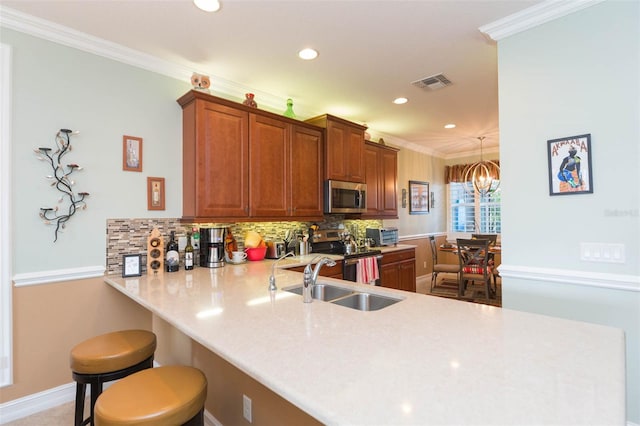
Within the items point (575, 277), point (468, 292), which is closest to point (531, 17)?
point (575, 277)

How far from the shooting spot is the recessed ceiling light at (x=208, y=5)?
2.00m

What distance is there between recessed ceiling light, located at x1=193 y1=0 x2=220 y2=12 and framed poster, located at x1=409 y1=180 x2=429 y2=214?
4.72 meters

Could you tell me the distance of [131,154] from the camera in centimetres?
263

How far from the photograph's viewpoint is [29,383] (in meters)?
2.18

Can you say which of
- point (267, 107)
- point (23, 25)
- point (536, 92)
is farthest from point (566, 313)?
point (23, 25)

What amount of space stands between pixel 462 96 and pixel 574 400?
11.7 feet

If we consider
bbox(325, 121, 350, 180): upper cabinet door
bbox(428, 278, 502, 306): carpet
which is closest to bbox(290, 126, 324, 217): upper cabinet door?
bbox(325, 121, 350, 180): upper cabinet door

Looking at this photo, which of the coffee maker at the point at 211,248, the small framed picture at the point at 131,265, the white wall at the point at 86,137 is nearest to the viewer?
the white wall at the point at 86,137

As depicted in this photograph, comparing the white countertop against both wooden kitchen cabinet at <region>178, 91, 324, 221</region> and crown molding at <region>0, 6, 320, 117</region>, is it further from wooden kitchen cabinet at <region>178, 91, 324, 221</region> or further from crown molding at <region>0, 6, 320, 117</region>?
crown molding at <region>0, 6, 320, 117</region>

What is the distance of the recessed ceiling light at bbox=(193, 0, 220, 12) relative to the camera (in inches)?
78.8

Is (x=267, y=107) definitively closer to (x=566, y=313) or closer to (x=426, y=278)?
(x=566, y=313)

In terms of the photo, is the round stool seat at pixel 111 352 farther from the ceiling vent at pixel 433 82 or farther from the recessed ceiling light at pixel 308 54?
the ceiling vent at pixel 433 82

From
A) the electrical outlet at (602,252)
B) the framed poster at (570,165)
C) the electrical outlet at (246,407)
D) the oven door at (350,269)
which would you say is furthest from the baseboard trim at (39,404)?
the framed poster at (570,165)

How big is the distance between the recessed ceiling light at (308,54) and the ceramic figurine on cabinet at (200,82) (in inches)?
34.3
